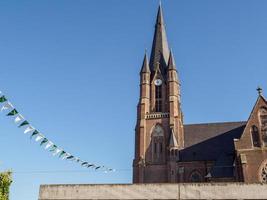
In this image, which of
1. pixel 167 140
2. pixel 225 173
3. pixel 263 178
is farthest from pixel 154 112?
pixel 263 178

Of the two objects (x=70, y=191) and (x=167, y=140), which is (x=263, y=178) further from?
(x=70, y=191)

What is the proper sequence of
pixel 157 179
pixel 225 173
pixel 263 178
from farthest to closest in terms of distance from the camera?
pixel 157 179 → pixel 225 173 → pixel 263 178

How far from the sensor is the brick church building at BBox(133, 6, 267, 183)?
44.0 metres

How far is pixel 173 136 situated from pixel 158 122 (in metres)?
3.71

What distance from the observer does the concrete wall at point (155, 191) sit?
27.5m

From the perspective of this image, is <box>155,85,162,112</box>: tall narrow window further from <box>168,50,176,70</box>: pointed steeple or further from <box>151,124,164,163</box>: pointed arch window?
<box>168,50,176,70</box>: pointed steeple

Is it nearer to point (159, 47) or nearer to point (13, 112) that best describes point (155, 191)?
point (13, 112)

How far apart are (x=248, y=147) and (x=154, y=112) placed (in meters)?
17.6

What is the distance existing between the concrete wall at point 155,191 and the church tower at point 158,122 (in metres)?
20.3

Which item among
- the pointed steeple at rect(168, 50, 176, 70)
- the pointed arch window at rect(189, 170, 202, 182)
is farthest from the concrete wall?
the pointed steeple at rect(168, 50, 176, 70)

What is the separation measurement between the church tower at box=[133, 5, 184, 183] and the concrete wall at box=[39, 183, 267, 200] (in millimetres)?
20308

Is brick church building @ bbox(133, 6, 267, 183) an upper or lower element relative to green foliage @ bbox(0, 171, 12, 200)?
upper

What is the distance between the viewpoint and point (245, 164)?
39.2 meters

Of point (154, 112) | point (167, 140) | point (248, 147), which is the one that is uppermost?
point (154, 112)
